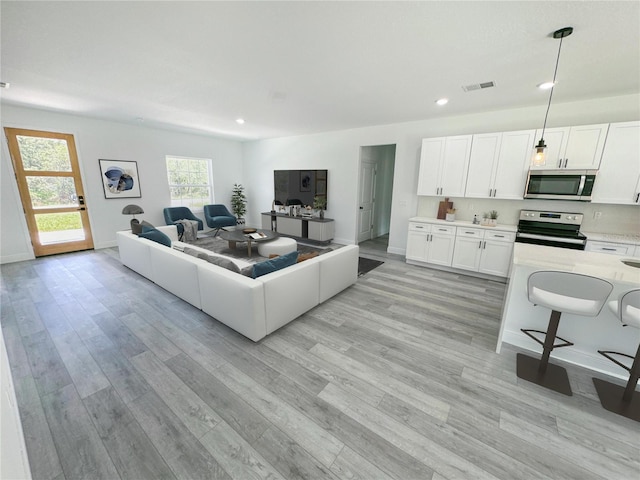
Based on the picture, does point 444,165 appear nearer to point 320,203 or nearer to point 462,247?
point 462,247

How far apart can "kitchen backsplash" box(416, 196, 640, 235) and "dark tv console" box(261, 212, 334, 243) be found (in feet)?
7.92

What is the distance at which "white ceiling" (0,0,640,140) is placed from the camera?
5.88 feet

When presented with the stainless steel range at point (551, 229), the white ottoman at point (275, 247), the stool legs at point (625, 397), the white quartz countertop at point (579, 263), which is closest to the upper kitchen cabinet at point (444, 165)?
the stainless steel range at point (551, 229)

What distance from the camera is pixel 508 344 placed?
2.46 meters

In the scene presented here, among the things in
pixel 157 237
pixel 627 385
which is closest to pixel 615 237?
pixel 627 385

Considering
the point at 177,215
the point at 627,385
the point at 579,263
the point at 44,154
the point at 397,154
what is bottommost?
the point at 627,385

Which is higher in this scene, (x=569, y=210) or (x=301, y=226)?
(x=569, y=210)

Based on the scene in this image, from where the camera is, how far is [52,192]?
15.6 ft

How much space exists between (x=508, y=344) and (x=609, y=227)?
2832 mm

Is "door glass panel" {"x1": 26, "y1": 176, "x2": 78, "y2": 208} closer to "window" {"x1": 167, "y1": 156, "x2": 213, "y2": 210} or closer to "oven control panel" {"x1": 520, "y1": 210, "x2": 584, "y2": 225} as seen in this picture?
"window" {"x1": 167, "y1": 156, "x2": 213, "y2": 210}

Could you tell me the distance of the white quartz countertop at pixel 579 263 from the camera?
185 centimetres

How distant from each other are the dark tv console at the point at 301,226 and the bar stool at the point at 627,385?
4667 millimetres

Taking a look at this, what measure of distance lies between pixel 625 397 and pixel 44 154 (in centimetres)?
845

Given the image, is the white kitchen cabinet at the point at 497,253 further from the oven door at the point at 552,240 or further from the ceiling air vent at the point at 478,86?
the ceiling air vent at the point at 478,86
